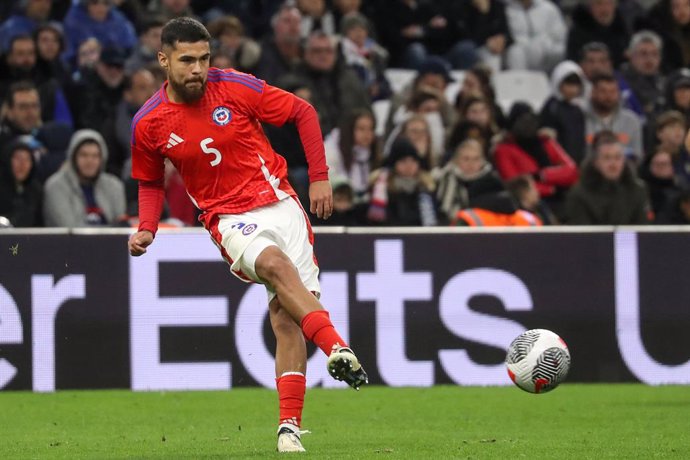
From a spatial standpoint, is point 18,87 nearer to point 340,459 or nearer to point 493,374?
point 493,374

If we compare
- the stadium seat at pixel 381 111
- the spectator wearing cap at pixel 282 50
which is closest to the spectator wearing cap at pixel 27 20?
→ the spectator wearing cap at pixel 282 50

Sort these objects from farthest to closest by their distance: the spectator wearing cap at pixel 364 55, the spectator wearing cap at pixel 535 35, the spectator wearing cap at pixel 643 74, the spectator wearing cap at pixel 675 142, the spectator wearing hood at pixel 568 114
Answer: the spectator wearing cap at pixel 535 35, the spectator wearing cap at pixel 643 74, the spectator wearing cap at pixel 364 55, the spectator wearing hood at pixel 568 114, the spectator wearing cap at pixel 675 142

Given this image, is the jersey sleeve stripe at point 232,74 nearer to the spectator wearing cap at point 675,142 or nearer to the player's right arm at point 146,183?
the player's right arm at point 146,183

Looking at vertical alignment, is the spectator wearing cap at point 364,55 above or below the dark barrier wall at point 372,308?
above

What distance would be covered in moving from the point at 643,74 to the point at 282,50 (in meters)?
4.37

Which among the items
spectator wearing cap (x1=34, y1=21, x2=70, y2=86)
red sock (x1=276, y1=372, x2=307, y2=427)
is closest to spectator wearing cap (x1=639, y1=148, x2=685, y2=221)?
spectator wearing cap (x1=34, y1=21, x2=70, y2=86)

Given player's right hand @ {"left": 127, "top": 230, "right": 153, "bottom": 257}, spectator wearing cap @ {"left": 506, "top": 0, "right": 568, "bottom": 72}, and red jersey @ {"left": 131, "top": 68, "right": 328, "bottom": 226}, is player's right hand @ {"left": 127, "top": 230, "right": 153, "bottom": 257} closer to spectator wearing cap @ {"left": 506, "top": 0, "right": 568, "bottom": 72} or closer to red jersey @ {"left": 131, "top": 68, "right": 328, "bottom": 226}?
red jersey @ {"left": 131, "top": 68, "right": 328, "bottom": 226}

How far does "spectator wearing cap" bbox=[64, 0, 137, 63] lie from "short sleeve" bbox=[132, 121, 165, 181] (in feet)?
28.7

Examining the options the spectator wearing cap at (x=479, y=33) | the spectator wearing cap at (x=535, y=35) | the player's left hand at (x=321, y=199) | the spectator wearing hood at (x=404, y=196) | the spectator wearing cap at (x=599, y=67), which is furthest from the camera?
the spectator wearing cap at (x=535, y=35)

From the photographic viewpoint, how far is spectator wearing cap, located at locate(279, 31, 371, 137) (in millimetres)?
15758

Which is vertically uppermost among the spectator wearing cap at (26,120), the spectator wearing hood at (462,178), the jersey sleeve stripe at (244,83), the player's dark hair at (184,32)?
the player's dark hair at (184,32)

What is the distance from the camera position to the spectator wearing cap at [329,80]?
1576 centimetres

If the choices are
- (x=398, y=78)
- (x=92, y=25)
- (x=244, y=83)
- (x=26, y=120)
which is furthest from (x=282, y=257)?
(x=398, y=78)

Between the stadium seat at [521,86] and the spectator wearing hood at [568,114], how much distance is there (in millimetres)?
1891
